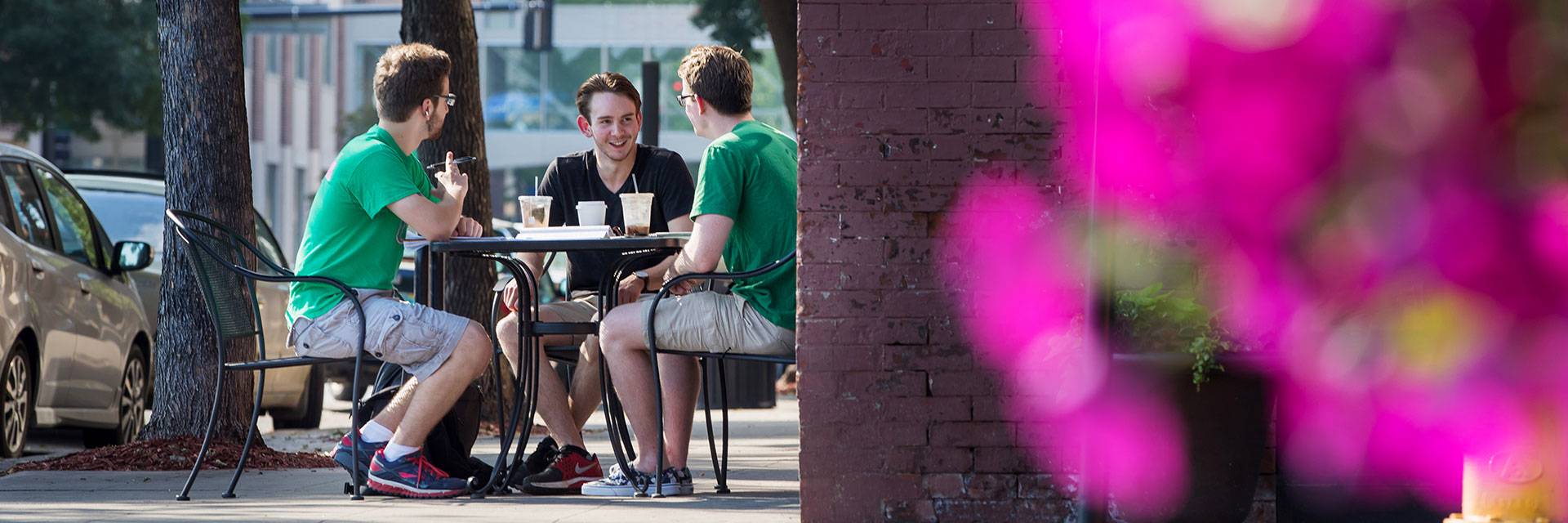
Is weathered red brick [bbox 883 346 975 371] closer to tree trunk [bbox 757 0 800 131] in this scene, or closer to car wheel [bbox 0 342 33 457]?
car wheel [bbox 0 342 33 457]

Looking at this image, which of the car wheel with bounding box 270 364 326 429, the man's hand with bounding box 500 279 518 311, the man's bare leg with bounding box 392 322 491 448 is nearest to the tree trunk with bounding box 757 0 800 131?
→ the car wheel with bounding box 270 364 326 429

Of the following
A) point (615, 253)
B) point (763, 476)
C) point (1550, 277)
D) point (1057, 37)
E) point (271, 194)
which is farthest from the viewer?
point (271, 194)

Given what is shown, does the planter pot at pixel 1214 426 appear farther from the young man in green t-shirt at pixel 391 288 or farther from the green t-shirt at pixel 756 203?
the young man in green t-shirt at pixel 391 288

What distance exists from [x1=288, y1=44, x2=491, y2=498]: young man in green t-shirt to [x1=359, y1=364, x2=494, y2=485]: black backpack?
6.9 inches

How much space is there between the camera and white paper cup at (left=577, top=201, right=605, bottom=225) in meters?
7.49

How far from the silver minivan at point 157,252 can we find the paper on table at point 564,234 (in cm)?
622

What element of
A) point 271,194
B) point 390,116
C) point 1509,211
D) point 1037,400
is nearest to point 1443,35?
point 1509,211

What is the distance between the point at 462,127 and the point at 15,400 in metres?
2.81

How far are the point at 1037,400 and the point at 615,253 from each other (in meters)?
2.40

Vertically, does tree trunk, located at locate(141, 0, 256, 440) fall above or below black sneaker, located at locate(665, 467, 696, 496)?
above

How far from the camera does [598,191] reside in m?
8.22

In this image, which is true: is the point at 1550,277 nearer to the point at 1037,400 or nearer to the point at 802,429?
the point at 1037,400

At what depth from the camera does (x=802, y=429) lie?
6027mm

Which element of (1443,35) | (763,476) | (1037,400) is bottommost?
(763,476)
